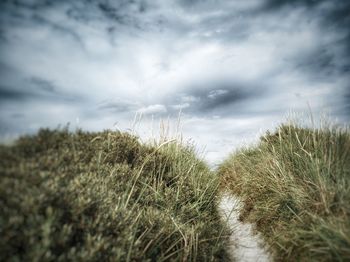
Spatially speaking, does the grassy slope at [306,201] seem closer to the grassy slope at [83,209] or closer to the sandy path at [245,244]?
the sandy path at [245,244]

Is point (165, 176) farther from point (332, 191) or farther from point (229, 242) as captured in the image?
point (332, 191)

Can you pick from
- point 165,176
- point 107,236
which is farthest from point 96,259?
point 165,176

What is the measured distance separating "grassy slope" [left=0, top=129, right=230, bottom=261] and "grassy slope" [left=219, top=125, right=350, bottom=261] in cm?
95

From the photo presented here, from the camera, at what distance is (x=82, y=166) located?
3387 millimetres

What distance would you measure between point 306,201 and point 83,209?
10.9 feet

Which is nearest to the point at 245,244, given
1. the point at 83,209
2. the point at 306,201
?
the point at 306,201

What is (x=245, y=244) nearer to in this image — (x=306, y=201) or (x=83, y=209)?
(x=306, y=201)

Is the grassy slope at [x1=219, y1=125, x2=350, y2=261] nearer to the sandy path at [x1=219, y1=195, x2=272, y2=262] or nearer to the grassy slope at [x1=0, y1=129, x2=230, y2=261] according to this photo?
the sandy path at [x1=219, y1=195, x2=272, y2=262]

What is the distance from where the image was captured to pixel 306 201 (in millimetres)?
3891

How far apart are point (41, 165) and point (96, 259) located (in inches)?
44.2

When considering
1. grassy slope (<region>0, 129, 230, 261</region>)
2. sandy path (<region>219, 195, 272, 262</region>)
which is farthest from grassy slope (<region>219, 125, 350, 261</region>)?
grassy slope (<region>0, 129, 230, 261</region>)

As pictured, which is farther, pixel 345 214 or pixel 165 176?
pixel 165 176

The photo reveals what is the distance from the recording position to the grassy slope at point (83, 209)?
6.71ft

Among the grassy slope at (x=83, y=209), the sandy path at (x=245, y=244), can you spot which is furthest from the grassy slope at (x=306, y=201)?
the grassy slope at (x=83, y=209)
